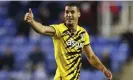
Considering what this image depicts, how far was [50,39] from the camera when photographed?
15.6m

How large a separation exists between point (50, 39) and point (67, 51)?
26.7 feet

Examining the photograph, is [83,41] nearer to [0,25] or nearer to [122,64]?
[122,64]

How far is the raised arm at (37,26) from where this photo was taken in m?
6.59

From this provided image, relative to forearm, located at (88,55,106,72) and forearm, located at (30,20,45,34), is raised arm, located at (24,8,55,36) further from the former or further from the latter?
forearm, located at (88,55,106,72)

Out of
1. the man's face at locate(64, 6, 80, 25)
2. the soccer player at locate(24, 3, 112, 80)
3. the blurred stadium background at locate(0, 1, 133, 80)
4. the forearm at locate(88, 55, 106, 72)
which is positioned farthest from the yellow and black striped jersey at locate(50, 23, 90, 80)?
the blurred stadium background at locate(0, 1, 133, 80)

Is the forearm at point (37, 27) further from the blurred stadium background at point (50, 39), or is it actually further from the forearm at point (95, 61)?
the blurred stadium background at point (50, 39)

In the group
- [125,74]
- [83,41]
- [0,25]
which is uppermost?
[83,41]

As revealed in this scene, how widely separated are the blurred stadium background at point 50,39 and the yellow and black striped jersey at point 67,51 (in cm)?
687

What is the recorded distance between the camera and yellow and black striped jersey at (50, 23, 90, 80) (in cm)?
741

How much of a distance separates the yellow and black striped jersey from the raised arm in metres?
0.20

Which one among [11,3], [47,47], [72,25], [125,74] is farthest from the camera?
[11,3]

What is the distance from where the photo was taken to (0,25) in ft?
54.0

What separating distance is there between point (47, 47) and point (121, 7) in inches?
107

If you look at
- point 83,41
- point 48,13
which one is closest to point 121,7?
point 48,13
